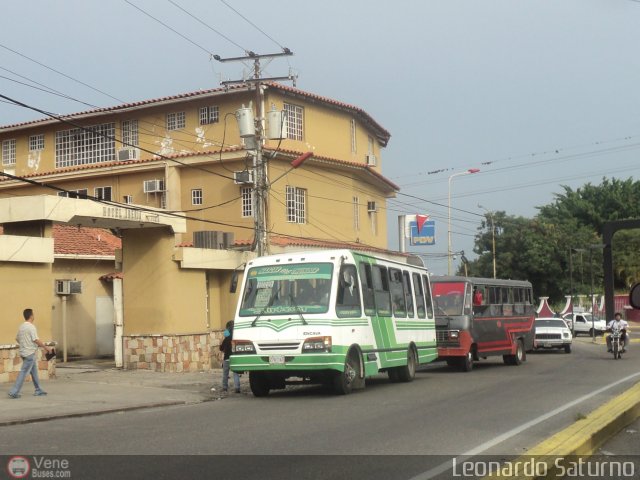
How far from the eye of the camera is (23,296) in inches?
768

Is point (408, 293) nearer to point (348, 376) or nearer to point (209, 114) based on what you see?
point (348, 376)

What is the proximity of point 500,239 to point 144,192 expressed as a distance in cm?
3766

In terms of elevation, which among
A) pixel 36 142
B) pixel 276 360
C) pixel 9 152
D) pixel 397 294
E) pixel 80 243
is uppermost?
pixel 36 142

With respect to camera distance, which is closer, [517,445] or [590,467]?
[590,467]

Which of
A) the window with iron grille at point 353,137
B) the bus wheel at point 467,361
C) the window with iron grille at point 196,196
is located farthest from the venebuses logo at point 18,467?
the window with iron grille at point 353,137

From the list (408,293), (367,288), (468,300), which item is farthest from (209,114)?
(367,288)

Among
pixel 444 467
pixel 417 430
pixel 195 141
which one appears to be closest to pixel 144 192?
pixel 195 141

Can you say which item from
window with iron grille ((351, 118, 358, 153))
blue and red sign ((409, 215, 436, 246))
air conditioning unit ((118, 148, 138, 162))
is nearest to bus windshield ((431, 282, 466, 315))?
window with iron grille ((351, 118, 358, 153))

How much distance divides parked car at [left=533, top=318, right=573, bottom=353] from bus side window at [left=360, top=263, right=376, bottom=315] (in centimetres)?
1840

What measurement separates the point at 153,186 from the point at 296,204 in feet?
19.2

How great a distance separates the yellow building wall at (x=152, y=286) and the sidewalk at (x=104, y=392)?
1.51m

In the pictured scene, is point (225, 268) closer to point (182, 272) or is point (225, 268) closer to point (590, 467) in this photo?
point (182, 272)

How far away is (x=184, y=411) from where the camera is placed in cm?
1477

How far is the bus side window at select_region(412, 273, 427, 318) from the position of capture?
2202 centimetres
